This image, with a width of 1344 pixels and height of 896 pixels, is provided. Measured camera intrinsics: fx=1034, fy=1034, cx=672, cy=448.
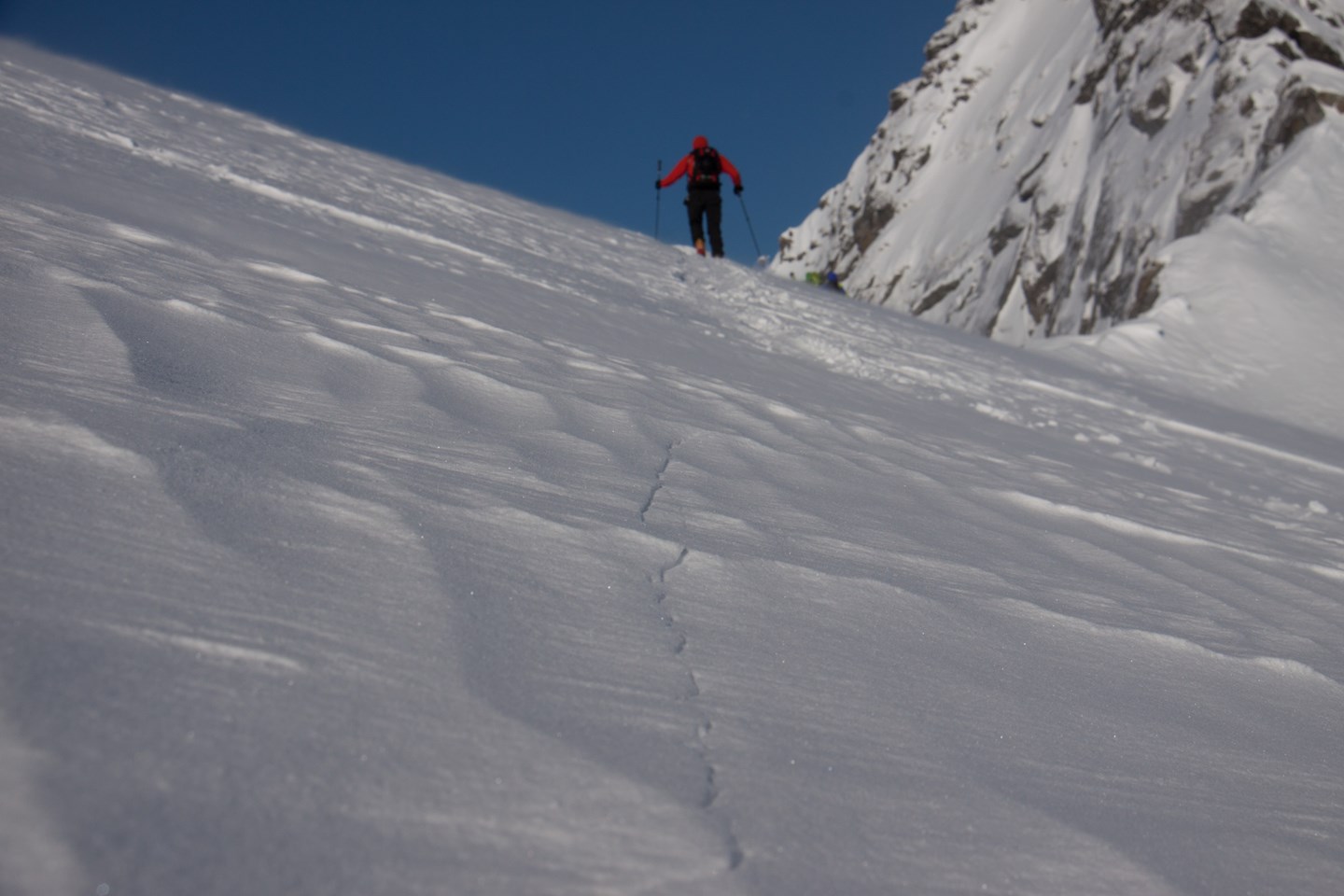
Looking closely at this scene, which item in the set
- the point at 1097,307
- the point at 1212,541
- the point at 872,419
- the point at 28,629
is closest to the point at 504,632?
the point at 28,629

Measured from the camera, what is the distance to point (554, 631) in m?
1.29

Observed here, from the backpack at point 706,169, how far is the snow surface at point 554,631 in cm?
880

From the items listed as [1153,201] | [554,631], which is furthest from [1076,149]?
[554,631]

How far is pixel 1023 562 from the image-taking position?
7.63ft

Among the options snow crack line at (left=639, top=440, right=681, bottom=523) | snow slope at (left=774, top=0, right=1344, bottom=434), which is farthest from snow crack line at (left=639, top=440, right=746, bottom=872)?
snow slope at (left=774, top=0, right=1344, bottom=434)

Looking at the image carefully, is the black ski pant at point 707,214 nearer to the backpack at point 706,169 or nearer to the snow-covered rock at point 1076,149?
the backpack at point 706,169

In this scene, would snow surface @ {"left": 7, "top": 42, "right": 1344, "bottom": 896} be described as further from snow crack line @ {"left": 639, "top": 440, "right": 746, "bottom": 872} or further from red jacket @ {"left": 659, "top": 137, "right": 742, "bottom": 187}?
red jacket @ {"left": 659, "top": 137, "right": 742, "bottom": 187}

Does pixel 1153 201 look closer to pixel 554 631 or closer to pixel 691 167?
pixel 691 167

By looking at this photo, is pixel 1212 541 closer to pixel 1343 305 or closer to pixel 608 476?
pixel 608 476

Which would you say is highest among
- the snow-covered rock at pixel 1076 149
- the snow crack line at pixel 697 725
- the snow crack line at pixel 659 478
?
the snow-covered rock at pixel 1076 149

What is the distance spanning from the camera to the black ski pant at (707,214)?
11.6m

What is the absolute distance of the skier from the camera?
11672 millimetres

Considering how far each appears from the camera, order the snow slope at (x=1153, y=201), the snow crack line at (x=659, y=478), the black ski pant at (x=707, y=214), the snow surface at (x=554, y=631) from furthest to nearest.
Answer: the black ski pant at (x=707, y=214), the snow slope at (x=1153, y=201), the snow crack line at (x=659, y=478), the snow surface at (x=554, y=631)

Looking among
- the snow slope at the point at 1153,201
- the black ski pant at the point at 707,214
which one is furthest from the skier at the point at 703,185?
the snow slope at the point at 1153,201
